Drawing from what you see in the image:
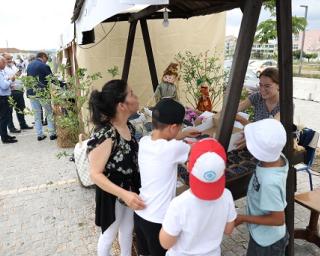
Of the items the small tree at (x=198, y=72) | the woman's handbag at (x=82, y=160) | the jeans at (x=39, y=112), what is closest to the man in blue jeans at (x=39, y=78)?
the jeans at (x=39, y=112)

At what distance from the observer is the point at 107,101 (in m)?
1.95

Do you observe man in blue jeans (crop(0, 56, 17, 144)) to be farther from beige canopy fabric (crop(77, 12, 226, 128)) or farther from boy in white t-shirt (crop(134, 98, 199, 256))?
boy in white t-shirt (crop(134, 98, 199, 256))

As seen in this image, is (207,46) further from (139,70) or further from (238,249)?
(238,249)

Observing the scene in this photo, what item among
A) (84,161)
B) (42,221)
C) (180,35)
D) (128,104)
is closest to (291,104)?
(128,104)

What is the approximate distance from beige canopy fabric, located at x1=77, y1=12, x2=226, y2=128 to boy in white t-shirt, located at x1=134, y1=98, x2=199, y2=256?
3.91m

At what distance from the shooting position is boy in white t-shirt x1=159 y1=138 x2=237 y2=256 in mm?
1312

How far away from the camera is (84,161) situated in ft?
12.6

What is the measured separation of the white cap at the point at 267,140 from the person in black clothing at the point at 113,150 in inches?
28.9

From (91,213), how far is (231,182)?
6.84ft

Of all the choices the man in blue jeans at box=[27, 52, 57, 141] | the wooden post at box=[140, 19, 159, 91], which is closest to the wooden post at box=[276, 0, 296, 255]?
the wooden post at box=[140, 19, 159, 91]

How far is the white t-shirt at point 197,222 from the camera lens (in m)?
1.42

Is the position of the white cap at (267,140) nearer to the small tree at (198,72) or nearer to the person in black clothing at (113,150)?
the person in black clothing at (113,150)

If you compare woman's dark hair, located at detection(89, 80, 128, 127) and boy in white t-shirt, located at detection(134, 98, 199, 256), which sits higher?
woman's dark hair, located at detection(89, 80, 128, 127)

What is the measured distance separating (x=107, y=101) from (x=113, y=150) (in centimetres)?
32
